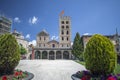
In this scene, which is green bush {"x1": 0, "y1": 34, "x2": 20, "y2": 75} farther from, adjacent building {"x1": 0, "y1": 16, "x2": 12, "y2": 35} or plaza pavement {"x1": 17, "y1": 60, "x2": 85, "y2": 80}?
adjacent building {"x1": 0, "y1": 16, "x2": 12, "y2": 35}

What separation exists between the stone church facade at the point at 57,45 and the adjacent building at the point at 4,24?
536 inches

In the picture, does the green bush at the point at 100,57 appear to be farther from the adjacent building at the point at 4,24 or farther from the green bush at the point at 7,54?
the adjacent building at the point at 4,24

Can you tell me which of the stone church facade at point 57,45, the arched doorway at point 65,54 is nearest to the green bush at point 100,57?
the stone church facade at point 57,45

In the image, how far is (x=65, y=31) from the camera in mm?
64938

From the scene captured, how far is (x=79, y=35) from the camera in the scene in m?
52.0

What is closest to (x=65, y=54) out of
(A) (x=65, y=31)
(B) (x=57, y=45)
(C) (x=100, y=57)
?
(B) (x=57, y=45)

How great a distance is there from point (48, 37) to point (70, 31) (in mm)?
10621

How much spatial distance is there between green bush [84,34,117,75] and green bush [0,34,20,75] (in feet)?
18.9

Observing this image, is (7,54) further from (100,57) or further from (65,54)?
(65,54)

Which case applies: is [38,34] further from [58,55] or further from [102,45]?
[102,45]

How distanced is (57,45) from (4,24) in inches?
936

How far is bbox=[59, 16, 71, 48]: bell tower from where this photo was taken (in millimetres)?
62781

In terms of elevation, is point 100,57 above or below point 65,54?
above

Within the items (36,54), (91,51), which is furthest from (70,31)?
(91,51)
